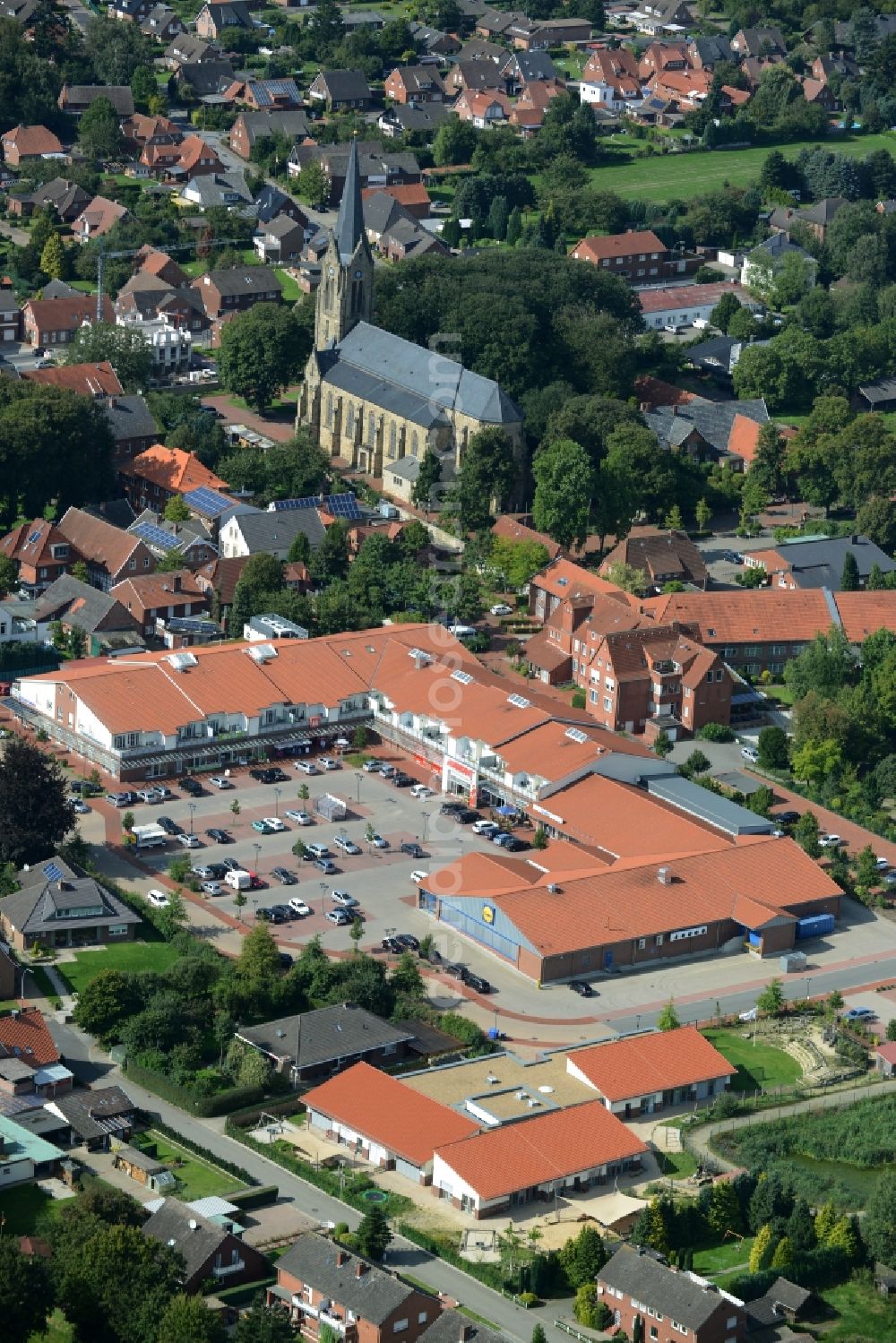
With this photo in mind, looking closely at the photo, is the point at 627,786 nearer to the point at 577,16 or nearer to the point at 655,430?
the point at 655,430

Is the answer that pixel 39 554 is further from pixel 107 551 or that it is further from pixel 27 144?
pixel 27 144

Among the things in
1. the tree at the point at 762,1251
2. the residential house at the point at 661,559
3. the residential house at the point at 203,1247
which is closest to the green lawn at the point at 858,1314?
the tree at the point at 762,1251

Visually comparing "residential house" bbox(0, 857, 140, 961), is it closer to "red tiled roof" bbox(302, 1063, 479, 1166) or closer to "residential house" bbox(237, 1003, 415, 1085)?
"residential house" bbox(237, 1003, 415, 1085)

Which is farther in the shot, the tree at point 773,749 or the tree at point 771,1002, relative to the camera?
the tree at point 773,749

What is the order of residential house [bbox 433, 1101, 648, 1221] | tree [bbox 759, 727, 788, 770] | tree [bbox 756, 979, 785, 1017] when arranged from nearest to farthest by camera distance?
residential house [bbox 433, 1101, 648, 1221] → tree [bbox 756, 979, 785, 1017] → tree [bbox 759, 727, 788, 770]

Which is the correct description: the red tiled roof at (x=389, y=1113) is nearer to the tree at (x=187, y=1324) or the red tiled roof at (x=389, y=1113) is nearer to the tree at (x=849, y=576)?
the tree at (x=187, y=1324)

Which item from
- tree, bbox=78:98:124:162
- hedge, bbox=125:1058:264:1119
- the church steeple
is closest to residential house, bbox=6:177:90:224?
tree, bbox=78:98:124:162
